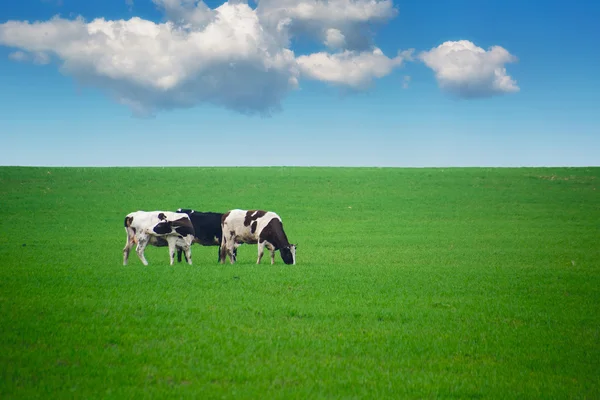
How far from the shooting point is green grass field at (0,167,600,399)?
8164 mm

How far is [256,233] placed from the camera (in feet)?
71.6

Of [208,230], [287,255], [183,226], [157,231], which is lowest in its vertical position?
[287,255]

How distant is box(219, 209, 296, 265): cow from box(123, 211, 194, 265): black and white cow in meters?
1.68

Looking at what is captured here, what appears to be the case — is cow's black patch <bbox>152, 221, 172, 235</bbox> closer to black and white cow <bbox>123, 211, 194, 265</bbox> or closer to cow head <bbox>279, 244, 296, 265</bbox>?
black and white cow <bbox>123, 211, 194, 265</bbox>

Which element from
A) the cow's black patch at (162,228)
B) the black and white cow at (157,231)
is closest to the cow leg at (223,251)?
the black and white cow at (157,231)

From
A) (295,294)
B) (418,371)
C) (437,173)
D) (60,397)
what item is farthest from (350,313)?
(437,173)

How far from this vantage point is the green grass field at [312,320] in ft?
26.8

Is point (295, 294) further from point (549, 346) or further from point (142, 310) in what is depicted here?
point (549, 346)

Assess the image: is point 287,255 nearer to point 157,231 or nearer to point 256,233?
point 256,233

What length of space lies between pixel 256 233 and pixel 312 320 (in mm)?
10240

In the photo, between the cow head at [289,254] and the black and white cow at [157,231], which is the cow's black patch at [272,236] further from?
the black and white cow at [157,231]

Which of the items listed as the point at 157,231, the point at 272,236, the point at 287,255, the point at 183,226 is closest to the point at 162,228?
the point at 157,231

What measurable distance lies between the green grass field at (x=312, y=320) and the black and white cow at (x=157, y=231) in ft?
4.37

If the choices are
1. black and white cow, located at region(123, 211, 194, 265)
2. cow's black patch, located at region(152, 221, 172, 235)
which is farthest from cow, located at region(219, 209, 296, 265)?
cow's black patch, located at region(152, 221, 172, 235)
